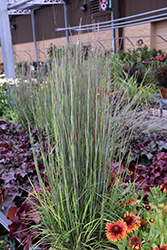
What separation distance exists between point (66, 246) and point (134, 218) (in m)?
0.41

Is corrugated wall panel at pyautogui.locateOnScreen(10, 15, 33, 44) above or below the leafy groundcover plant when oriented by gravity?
above

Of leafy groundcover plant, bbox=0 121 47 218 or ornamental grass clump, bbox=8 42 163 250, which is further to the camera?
leafy groundcover plant, bbox=0 121 47 218

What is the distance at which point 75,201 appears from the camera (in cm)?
125

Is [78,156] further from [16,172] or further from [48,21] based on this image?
[48,21]

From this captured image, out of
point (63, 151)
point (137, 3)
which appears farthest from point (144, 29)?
point (63, 151)

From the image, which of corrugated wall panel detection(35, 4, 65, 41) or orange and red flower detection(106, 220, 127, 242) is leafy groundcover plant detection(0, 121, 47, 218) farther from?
corrugated wall panel detection(35, 4, 65, 41)

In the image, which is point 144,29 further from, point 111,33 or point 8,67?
point 8,67

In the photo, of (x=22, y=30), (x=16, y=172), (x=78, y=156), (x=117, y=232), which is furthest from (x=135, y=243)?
(x=22, y=30)

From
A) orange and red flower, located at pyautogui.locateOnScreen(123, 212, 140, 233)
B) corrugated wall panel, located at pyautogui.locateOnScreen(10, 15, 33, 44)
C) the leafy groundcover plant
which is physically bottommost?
the leafy groundcover plant

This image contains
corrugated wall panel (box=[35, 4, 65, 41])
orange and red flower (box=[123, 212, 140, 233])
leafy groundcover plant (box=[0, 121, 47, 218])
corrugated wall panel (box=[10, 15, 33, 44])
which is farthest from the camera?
corrugated wall panel (box=[10, 15, 33, 44])

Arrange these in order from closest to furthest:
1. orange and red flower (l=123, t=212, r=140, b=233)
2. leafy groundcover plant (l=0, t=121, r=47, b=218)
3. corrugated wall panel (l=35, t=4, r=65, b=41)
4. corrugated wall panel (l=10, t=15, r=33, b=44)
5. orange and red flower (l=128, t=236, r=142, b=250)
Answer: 1. orange and red flower (l=128, t=236, r=142, b=250)
2. orange and red flower (l=123, t=212, r=140, b=233)
3. leafy groundcover plant (l=0, t=121, r=47, b=218)
4. corrugated wall panel (l=35, t=4, r=65, b=41)
5. corrugated wall panel (l=10, t=15, r=33, b=44)

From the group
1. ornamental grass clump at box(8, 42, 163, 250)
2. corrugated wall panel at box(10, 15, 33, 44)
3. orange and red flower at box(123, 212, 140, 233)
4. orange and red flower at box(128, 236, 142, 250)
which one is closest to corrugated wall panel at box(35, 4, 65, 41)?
corrugated wall panel at box(10, 15, 33, 44)

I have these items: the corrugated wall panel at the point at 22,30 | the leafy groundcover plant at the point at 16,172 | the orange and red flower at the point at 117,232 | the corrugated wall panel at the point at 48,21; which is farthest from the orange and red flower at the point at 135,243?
the corrugated wall panel at the point at 22,30

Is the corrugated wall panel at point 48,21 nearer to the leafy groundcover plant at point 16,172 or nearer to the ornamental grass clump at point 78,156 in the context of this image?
the leafy groundcover plant at point 16,172
